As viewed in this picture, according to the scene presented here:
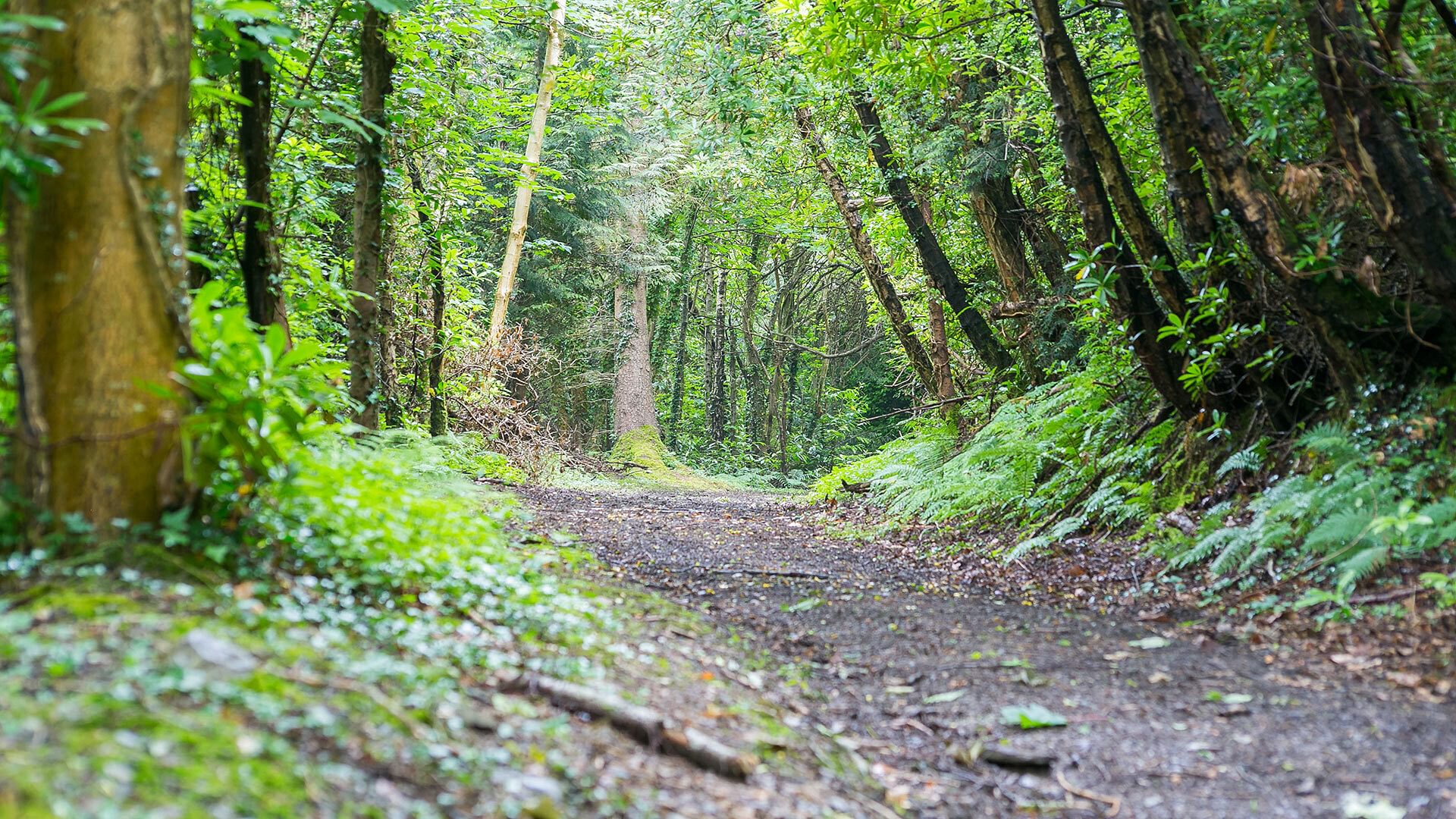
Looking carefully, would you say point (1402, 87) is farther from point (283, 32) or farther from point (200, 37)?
point (200, 37)

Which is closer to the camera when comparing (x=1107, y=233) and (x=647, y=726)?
(x=647, y=726)

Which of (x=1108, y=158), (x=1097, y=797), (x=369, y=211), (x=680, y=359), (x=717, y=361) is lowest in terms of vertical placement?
(x=1097, y=797)

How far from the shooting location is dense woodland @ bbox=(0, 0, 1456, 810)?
290 cm

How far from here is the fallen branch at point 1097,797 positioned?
312 cm

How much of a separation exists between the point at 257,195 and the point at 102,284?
2369mm

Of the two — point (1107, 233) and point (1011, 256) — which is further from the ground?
point (1011, 256)

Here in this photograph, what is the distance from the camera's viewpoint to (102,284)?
9.35ft

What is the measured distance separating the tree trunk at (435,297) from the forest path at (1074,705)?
4632 millimetres

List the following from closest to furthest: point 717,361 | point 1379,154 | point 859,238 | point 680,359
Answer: point 1379,154 → point 859,238 → point 717,361 → point 680,359

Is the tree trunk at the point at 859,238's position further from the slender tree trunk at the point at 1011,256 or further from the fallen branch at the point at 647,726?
the fallen branch at the point at 647,726

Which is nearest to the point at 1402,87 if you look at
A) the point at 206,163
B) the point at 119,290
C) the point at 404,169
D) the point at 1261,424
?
the point at 1261,424

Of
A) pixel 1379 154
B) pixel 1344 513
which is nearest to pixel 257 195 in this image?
pixel 1344 513

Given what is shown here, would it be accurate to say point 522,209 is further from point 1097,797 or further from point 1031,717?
point 1097,797

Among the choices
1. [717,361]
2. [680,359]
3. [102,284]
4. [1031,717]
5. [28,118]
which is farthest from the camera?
[680,359]
